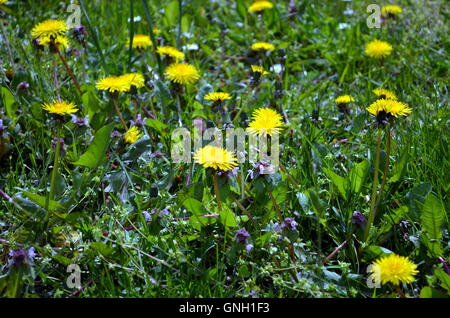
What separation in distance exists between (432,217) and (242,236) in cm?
57

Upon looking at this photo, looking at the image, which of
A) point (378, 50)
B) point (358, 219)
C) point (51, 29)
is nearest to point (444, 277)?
point (358, 219)

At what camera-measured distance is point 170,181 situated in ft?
6.13

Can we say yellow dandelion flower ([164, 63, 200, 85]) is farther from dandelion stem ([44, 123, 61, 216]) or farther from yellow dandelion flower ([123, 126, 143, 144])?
dandelion stem ([44, 123, 61, 216])

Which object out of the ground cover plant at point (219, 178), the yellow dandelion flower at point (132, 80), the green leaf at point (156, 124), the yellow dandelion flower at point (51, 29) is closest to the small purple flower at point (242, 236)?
the ground cover plant at point (219, 178)

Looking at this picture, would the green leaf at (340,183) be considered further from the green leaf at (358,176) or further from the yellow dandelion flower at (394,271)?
the yellow dandelion flower at (394,271)

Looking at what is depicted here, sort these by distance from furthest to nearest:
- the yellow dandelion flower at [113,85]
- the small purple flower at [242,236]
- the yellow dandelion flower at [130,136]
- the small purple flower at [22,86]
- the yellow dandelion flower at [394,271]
Answer: the small purple flower at [22,86] < the yellow dandelion flower at [113,85] < the yellow dandelion flower at [130,136] < the small purple flower at [242,236] < the yellow dandelion flower at [394,271]

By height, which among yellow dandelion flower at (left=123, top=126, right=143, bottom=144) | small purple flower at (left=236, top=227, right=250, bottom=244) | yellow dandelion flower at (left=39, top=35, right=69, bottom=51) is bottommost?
small purple flower at (left=236, top=227, right=250, bottom=244)

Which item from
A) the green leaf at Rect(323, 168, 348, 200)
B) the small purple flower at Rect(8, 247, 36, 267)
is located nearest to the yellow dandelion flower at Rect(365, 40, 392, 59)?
the green leaf at Rect(323, 168, 348, 200)

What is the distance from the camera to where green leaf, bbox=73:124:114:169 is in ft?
5.97

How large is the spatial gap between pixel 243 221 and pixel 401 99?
40.1 inches

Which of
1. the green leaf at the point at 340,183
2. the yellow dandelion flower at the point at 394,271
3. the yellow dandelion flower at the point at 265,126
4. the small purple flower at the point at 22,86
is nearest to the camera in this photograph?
the yellow dandelion flower at the point at 394,271

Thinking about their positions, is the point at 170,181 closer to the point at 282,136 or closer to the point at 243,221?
the point at 243,221

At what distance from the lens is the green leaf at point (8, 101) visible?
2.13 m

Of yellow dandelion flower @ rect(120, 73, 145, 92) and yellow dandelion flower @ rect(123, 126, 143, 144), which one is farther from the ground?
yellow dandelion flower @ rect(120, 73, 145, 92)
